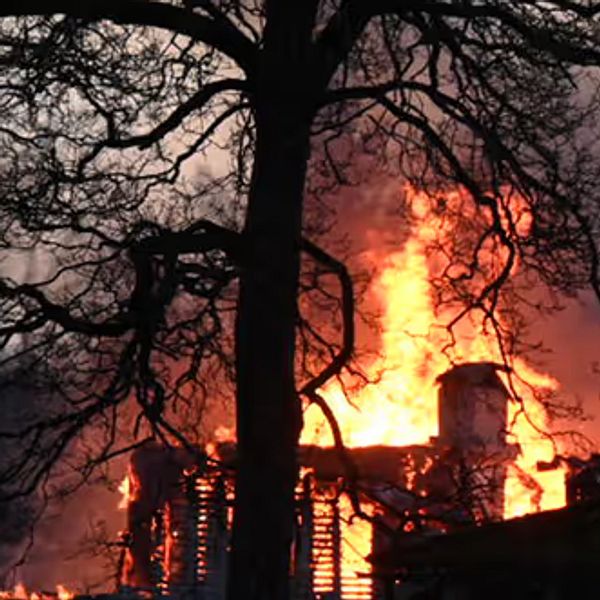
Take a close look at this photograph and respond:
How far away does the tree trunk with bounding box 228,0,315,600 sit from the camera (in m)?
9.84

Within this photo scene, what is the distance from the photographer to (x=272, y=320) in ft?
33.2

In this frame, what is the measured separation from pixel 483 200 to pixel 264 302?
236cm

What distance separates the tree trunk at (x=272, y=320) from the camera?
9836 millimetres

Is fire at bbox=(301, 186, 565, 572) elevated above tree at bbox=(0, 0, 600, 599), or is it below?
above

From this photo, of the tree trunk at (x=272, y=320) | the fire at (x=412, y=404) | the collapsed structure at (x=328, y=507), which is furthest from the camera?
the fire at (x=412, y=404)

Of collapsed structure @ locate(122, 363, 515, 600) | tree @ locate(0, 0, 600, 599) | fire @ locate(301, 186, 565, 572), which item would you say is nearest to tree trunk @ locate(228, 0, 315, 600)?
tree @ locate(0, 0, 600, 599)

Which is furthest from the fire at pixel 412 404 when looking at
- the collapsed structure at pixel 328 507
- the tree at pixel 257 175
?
the tree at pixel 257 175

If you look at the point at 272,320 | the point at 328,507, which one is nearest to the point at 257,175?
the point at 272,320

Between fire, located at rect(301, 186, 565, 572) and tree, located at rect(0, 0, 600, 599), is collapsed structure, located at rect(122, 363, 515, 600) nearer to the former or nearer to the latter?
fire, located at rect(301, 186, 565, 572)

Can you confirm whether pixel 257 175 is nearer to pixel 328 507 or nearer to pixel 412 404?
pixel 328 507

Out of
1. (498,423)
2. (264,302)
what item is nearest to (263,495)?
(264,302)

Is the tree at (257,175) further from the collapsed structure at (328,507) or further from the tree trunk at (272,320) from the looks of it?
the collapsed structure at (328,507)

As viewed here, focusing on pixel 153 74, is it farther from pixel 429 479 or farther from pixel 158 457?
pixel 158 457

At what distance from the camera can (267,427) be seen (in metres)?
9.92
